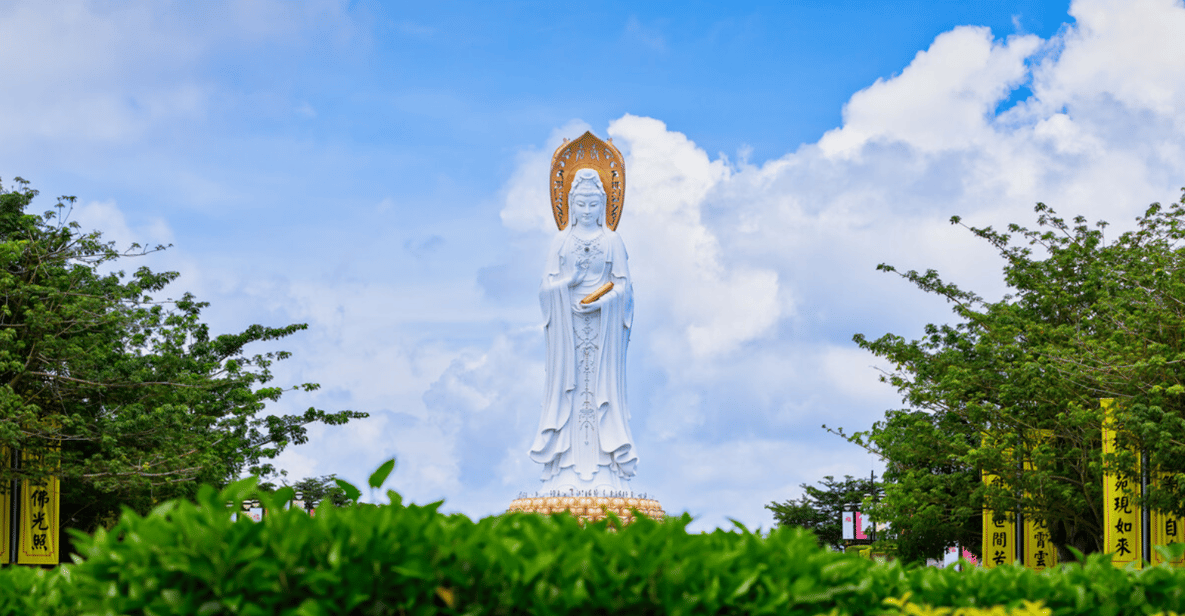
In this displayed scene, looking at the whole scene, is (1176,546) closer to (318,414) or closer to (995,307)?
(995,307)

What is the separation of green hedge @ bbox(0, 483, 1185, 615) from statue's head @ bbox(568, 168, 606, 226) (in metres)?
13.9

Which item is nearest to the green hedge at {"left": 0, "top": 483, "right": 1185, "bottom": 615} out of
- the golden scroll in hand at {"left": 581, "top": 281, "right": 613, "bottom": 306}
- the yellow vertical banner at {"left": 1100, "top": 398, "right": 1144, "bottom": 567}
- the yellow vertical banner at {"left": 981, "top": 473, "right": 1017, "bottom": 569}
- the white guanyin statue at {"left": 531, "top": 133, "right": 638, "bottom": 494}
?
the white guanyin statue at {"left": 531, "top": 133, "right": 638, "bottom": 494}

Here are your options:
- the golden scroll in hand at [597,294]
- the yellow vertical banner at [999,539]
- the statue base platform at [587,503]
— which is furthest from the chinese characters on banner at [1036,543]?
the golden scroll in hand at [597,294]

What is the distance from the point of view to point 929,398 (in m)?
21.5

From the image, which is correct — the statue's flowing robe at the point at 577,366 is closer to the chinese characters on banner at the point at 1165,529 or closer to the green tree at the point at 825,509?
the chinese characters on banner at the point at 1165,529

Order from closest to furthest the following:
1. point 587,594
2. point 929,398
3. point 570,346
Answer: point 587,594
point 570,346
point 929,398

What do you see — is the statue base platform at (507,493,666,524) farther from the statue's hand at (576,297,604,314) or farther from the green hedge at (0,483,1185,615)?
the green hedge at (0,483,1185,615)

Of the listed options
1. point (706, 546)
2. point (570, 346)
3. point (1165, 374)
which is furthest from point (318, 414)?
point (706, 546)

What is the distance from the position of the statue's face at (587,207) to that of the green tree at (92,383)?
7.18 meters

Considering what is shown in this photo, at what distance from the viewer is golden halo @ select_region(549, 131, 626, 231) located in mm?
18594

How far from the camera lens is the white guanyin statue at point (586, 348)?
17422 millimetres

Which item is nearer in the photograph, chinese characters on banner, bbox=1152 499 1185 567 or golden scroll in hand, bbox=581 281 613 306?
chinese characters on banner, bbox=1152 499 1185 567

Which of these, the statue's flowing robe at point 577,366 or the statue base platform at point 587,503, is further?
the statue's flowing robe at point 577,366

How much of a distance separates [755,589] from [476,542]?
3.66 feet
